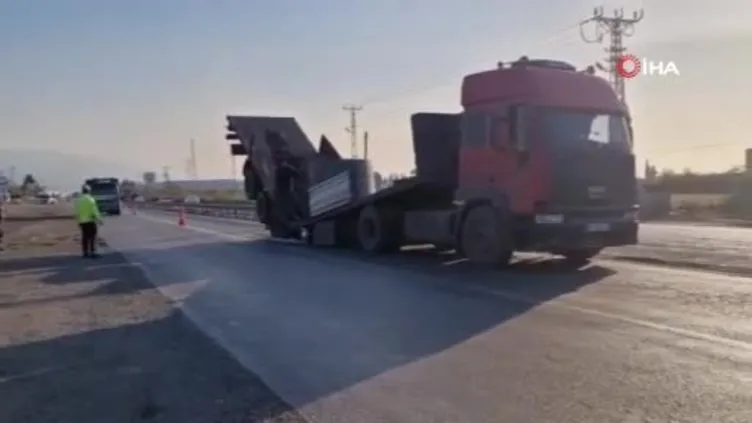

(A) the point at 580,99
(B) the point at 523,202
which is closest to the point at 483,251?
(B) the point at 523,202

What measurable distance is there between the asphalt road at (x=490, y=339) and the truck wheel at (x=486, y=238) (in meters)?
0.39

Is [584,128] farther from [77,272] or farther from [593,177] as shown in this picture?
[77,272]

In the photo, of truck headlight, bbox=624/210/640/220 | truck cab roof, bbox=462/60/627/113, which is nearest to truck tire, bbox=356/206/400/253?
truck cab roof, bbox=462/60/627/113


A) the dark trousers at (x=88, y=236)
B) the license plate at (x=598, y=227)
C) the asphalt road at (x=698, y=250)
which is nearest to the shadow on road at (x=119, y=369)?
the license plate at (x=598, y=227)

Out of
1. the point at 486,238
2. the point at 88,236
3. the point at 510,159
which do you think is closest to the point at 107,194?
the point at 88,236

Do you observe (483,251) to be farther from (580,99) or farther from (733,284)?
(733,284)

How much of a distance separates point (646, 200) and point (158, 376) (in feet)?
125

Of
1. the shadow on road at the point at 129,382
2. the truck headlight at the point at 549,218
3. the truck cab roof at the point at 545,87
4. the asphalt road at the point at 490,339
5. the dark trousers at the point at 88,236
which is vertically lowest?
the shadow on road at the point at 129,382

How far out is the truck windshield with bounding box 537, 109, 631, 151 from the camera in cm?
1546

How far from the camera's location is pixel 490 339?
9172 mm

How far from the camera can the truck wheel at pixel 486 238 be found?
1611cm

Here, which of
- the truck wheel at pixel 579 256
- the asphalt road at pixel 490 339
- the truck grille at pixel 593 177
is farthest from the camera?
the truck wheel at pixel 579 256

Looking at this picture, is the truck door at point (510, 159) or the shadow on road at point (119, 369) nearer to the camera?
the shadow on road at point (119, 369)

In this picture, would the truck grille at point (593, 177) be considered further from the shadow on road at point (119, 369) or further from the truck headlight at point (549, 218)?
the shadow on road at point (119, 369)
